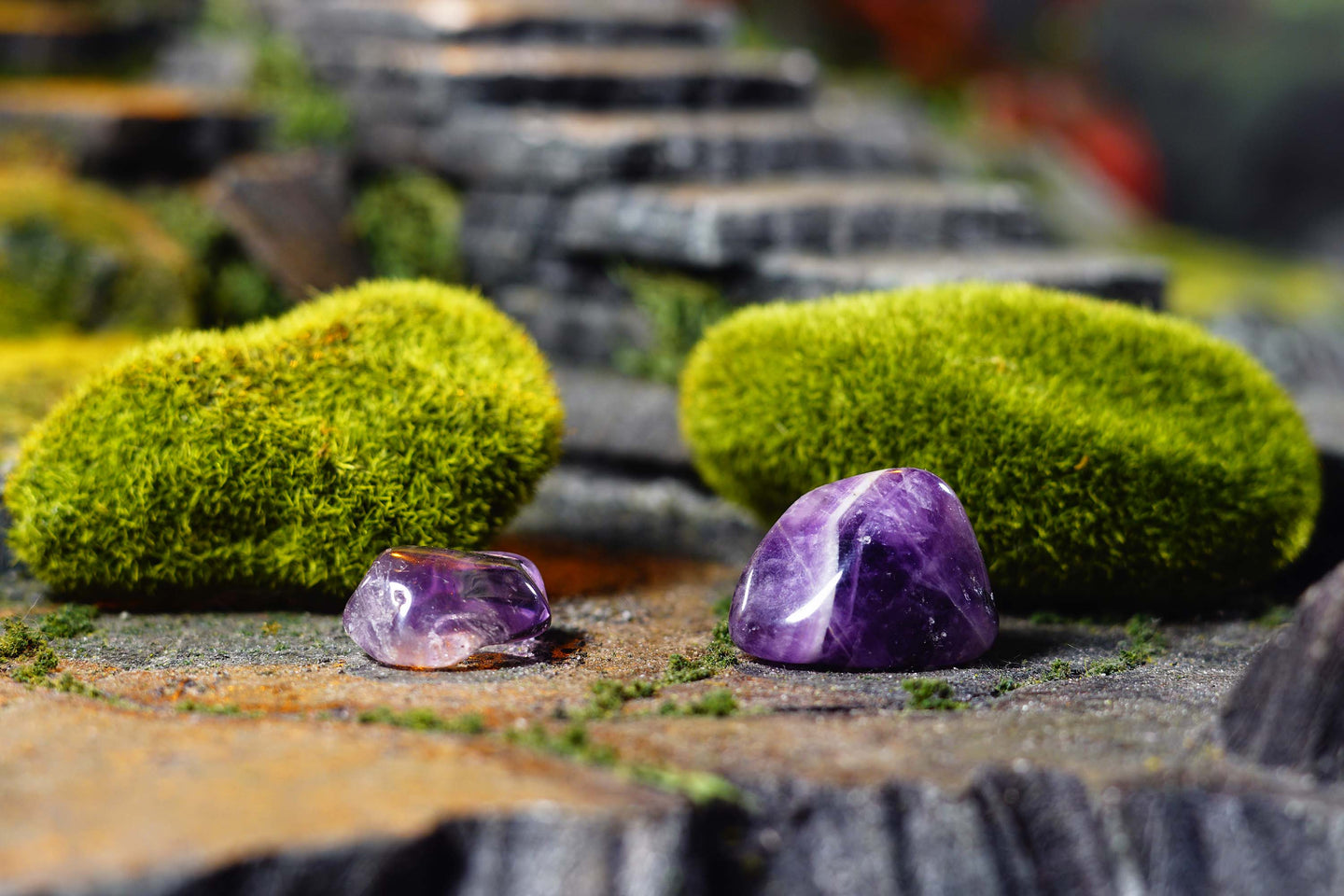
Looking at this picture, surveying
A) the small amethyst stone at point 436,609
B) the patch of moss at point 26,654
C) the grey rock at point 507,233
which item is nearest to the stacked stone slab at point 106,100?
the grey rock at point 507,233

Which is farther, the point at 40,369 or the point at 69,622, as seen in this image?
the point at 40,369

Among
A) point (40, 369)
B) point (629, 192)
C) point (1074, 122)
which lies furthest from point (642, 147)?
point (1074, 122)

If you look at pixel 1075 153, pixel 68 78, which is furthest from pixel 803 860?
pixel 1075 153

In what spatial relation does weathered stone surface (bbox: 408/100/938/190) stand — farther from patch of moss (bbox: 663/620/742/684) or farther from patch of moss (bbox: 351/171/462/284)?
patch of moss (bbox: 663/620/742/684)

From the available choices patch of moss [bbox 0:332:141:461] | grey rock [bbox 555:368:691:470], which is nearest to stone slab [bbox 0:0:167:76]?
patch of moss [bbox 0:332:141:461]

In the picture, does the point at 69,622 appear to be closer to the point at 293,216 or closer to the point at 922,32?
the point at 293,216

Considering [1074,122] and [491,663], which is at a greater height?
[1074,122]

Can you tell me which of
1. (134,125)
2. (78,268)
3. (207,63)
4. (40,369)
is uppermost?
(207,63)

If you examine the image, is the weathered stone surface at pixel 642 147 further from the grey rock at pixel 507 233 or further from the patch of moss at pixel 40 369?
the patch of moss at pixel 40 369
